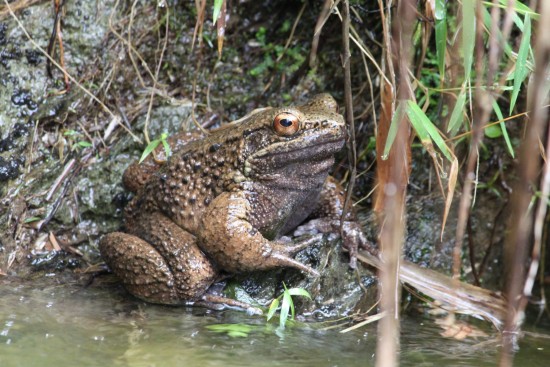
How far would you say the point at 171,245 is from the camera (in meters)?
4.68

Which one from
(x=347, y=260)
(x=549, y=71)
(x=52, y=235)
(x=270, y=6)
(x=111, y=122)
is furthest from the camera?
(x=270, y=6)

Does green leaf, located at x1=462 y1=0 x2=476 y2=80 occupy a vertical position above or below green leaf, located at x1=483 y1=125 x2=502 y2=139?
above

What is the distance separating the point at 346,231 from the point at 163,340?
1.78m

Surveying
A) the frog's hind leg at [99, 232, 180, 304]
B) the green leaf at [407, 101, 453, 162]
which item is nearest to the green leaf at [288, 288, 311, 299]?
the frog's hind leg at [99, 232, 180, 304]

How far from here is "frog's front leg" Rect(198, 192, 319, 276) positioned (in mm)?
4477

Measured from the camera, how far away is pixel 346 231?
16.3 feet

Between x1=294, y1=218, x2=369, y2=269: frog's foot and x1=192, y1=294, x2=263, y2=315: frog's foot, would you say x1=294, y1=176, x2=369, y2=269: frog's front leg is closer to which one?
x1=294, y1=218, x2=369, y2=269: frog's foot

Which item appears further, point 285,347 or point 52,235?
point 52,235

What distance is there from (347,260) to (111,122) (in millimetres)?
2558

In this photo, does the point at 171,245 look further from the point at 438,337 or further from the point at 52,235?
the point at 438,337

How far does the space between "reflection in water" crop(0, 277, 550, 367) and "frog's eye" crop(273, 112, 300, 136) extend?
137cm

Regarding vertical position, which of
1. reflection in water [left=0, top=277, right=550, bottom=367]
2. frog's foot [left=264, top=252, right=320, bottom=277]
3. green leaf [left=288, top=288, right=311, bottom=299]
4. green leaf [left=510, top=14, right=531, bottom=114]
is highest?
green leaf [left=510, top=14, right=531, bottom=114]

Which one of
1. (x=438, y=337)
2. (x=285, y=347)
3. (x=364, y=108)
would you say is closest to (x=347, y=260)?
(x=438, y=337)

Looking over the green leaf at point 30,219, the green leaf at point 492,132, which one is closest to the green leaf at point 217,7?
the green leaf at point 30,219
